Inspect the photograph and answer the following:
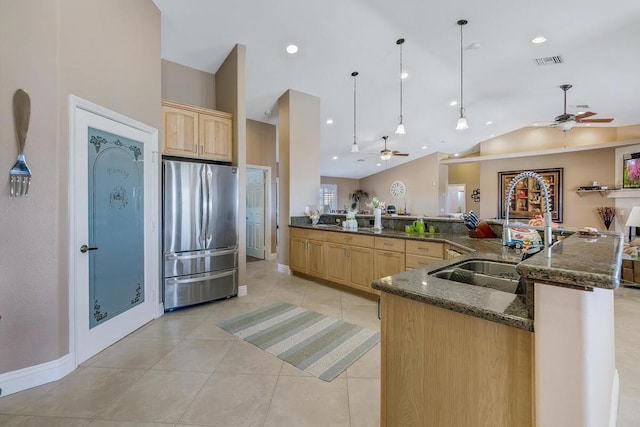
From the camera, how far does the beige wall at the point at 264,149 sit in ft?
20.0

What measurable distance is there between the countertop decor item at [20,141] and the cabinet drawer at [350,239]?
10.7ft

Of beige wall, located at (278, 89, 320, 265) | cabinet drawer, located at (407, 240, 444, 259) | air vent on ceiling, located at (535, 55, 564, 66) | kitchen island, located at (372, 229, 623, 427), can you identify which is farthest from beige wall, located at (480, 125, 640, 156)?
kitchen island, located at (372, 229, 623, 427)

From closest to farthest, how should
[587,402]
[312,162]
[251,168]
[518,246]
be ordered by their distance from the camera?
1. [587,402]
2. [518,246]
3. [312,162]
4. [251,168]

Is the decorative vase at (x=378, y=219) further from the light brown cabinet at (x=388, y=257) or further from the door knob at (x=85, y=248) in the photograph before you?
the door knob at (x=85, y=248)

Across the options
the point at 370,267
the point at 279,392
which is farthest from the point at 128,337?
the point at 370,267

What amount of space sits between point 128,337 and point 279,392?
177 centimetres

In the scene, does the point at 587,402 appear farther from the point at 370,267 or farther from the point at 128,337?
the point at 128,337

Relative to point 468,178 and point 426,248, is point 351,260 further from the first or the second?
point 468,178

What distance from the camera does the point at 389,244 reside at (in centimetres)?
352

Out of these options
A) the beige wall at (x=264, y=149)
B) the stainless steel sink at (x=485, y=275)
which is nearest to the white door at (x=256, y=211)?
the beige wall at (x=264, y=149)

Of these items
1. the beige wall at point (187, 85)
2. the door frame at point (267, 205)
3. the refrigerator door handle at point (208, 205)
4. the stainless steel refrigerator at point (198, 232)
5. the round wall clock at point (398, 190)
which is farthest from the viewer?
the round wall clock at point (398, 190)

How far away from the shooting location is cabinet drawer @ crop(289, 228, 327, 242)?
14.5ft

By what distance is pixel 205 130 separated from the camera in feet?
12.3

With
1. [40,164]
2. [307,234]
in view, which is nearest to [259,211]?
[307,234]
